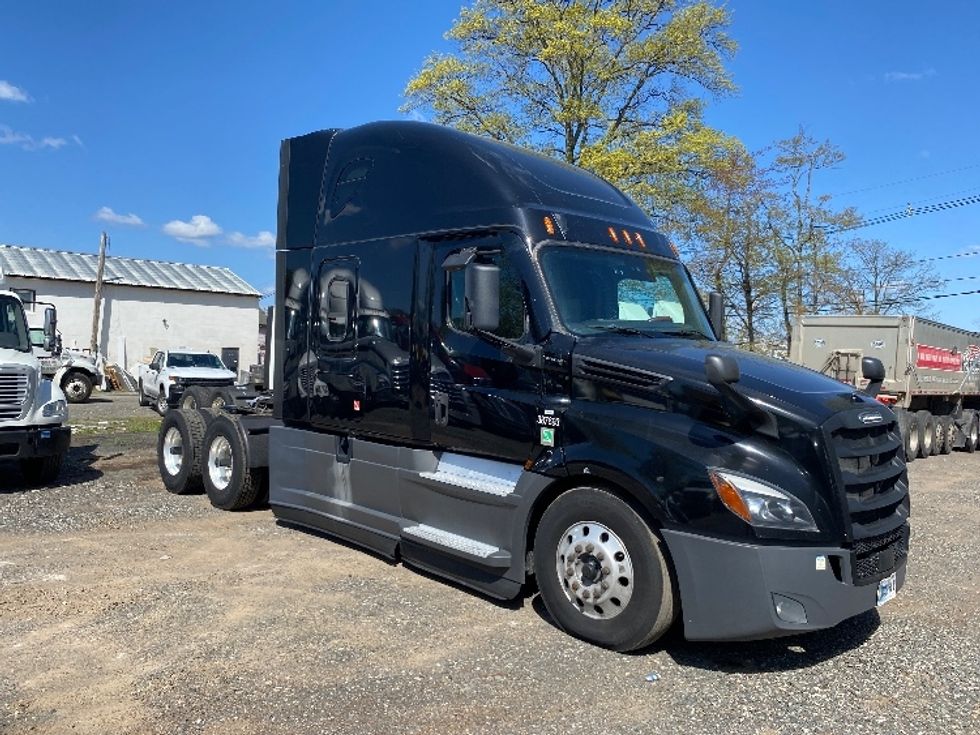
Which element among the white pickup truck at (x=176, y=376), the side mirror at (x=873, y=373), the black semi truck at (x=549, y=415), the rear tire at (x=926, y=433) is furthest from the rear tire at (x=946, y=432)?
the white pickup truck at (x=176, y=376)

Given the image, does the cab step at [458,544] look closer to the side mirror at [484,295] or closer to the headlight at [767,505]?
the side mirror at [484,295]

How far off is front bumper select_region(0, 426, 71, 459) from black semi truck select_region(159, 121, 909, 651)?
333cm

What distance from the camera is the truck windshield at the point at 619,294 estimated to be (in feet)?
16.8

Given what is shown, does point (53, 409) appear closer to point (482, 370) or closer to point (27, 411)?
point (27, 411)

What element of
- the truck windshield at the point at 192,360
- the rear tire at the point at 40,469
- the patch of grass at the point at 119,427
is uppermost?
the truck windshield at the point at 192,360

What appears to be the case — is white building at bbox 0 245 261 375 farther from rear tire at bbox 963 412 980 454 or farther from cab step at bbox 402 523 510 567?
cab step at bbox 402 523 510 567

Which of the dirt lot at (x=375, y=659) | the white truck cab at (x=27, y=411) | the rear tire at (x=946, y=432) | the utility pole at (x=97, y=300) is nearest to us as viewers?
the dirt lot at (x=375, y=659)

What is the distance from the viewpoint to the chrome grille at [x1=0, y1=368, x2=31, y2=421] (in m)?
8.76

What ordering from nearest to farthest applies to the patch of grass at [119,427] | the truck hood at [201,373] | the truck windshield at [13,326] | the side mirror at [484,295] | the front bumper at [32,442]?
the side mirror at [484,295] → the front bumper at [32,442] → the truck windshield at [13,326] → the patch of grass at [119,427] → the truck hood at [201,373]

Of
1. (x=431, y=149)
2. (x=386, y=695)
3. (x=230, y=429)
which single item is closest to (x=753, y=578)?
(x=386, y=695)

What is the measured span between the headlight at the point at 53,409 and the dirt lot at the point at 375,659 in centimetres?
258

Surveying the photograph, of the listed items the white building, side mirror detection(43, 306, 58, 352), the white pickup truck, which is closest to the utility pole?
the white building

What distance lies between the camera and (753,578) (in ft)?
13.2

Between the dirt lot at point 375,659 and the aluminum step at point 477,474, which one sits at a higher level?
the aluminum step at point 477,474
